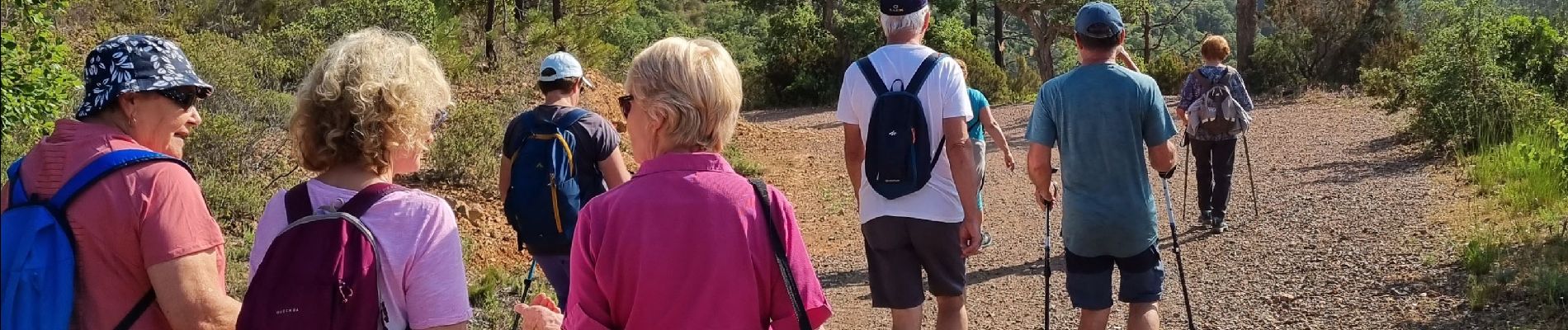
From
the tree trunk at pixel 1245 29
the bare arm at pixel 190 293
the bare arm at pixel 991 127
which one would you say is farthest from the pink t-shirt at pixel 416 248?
the tree trunk at pixel 1245 29

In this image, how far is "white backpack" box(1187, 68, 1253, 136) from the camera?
25.7 ft

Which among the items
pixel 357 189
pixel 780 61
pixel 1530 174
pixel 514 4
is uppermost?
pixel 357 189

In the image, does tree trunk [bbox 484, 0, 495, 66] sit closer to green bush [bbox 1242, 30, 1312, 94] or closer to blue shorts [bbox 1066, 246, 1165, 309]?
blue shorts [bbox 1066, 246, 1165, 309]

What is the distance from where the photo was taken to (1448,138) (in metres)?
10.9

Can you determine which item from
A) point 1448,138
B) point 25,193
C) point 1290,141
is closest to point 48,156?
point 25,193

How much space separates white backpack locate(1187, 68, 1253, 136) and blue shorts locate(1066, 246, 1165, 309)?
3.92 meters

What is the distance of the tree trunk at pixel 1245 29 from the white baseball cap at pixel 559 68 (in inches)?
742

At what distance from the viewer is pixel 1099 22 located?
4164 millimetres

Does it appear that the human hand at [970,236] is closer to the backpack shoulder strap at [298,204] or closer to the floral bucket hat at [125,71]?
the backpack shoulder strap at [298,204]

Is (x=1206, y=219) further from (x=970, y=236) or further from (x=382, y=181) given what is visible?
(x=382, y=181)

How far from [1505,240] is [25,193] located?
724 centimetres

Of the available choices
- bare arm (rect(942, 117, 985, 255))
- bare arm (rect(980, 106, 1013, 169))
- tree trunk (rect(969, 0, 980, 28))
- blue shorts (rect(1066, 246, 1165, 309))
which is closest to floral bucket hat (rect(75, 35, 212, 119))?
bare arm (rect(942, 117, 985, 255))

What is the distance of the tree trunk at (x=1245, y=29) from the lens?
71.3ft

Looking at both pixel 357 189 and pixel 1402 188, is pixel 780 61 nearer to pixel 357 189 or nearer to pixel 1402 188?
pixel 1402 188
